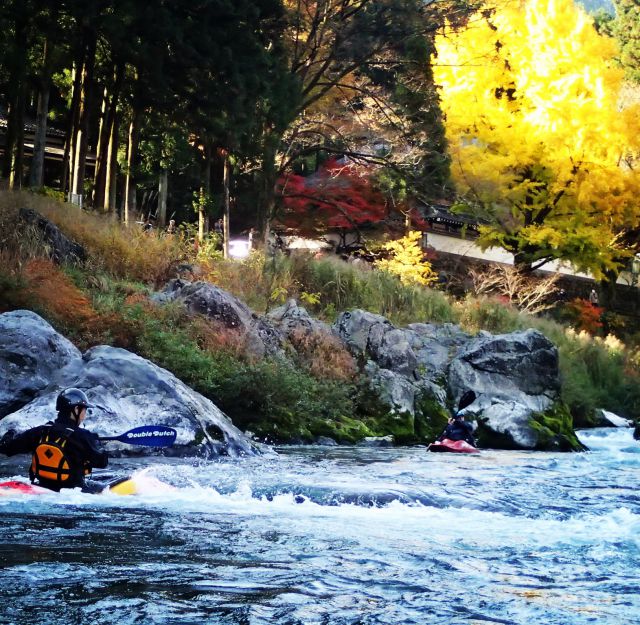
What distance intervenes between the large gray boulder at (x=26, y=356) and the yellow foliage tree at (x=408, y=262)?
567 inches

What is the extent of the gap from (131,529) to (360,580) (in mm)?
2002

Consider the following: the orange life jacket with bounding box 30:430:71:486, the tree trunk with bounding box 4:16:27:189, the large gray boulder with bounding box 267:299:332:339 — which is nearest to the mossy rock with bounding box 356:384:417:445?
the large gray boulder with bounding box 267:299:332:339

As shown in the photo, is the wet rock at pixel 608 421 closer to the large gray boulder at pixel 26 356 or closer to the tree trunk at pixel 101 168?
the tree trunk at pixel 101 168

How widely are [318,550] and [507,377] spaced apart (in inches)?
512

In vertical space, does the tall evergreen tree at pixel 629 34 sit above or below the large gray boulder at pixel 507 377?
above

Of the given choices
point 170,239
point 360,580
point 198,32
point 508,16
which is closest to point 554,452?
point 170,239

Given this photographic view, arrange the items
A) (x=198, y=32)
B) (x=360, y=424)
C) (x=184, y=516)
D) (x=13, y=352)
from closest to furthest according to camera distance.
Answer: (x=184, y=516) → (x=13, y=352) → (x=360, y=424) → (x=198, y=32)

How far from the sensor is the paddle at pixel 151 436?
10.3 meters

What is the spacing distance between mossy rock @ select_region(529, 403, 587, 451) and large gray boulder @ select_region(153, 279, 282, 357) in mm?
4821

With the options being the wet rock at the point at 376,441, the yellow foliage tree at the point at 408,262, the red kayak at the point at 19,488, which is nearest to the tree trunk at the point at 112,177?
the yellow foliage tree at the point at 408,262

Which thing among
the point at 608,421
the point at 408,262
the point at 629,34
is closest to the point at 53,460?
the point at 608,421

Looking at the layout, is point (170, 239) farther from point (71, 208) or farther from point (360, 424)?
point (360, 424)

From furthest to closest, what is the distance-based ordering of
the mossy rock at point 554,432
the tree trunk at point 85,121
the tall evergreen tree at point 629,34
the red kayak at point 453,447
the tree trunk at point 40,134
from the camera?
the tall evergreen tree at point 629,34
the tree trunk at point 40,134
the tree trunk at point 85,121
the mossy rock at point 554,432
the red kayak at point 453,447

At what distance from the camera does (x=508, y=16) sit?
2752 centimetres
